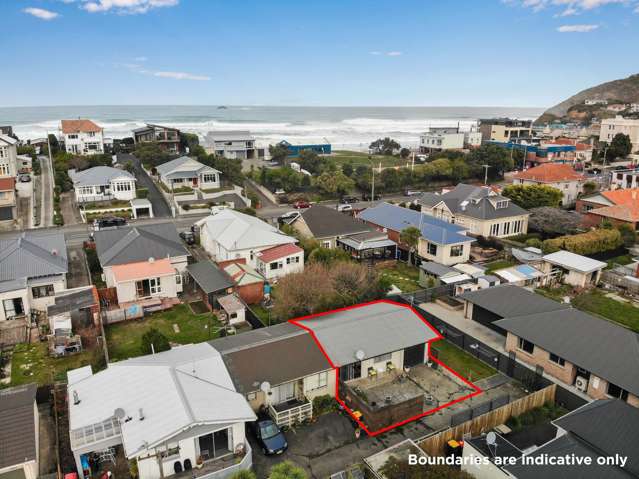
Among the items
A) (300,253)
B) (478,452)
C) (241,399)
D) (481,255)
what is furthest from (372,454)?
(481,255)

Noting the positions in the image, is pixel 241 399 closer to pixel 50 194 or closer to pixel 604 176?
pixel 50 194

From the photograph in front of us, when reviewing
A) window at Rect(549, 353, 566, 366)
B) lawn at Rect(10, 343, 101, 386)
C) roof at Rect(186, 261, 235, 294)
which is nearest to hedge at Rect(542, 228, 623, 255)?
window at Rect(549, 353, 566, 366)

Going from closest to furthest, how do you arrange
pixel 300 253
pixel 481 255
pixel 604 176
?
1. pixel 300 253
2. pixel 481 255
3. pixel 604 176

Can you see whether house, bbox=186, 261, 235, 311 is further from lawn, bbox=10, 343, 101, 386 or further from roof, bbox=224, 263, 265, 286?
lawn, bbox=10, 343, 101, 386

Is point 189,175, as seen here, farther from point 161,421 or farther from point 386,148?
point 386,148

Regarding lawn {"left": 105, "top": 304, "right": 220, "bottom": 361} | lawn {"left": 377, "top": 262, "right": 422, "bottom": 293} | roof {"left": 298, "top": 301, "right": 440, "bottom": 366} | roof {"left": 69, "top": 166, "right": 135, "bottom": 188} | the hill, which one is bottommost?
lawn {"left": 105, "top": 304, "right": 220, "bottom": 361}

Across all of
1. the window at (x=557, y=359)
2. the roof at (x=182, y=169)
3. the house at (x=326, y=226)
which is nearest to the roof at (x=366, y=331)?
the window at (x=557, y=359)
